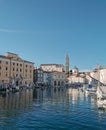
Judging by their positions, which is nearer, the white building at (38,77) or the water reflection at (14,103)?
the water reflection at (14,103)

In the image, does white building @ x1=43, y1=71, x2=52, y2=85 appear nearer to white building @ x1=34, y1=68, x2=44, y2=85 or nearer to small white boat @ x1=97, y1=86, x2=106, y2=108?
white building @ x1=34, y1=68, x2=44, y2=85

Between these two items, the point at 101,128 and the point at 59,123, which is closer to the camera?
the point at 101,128

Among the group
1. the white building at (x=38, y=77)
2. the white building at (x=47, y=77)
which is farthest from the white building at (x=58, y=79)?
the white building at (x=38, y=77)

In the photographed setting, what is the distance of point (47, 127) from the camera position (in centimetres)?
2852

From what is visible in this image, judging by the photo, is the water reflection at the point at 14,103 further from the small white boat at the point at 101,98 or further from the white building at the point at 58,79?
the white building at the point at 58,79

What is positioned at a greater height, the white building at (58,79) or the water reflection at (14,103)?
the white building at (58,79)

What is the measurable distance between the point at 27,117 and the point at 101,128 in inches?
455

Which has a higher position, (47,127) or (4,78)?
(4,78)

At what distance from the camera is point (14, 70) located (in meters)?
116

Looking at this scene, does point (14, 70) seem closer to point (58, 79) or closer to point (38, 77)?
point (38, 77)

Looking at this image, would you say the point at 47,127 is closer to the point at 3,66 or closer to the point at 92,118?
the point at 92,118

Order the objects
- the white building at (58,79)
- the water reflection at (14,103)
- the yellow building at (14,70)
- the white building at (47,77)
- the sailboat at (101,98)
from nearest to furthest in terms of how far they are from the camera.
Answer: the water reflection at (14,103) → the sailboat at (101,98) → the yellow building at (14,70) → the white building at (47,77) → the white building at (58,79)

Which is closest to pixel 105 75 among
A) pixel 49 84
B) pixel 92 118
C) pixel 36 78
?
pixel 49 84

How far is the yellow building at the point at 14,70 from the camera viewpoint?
107694 mm
